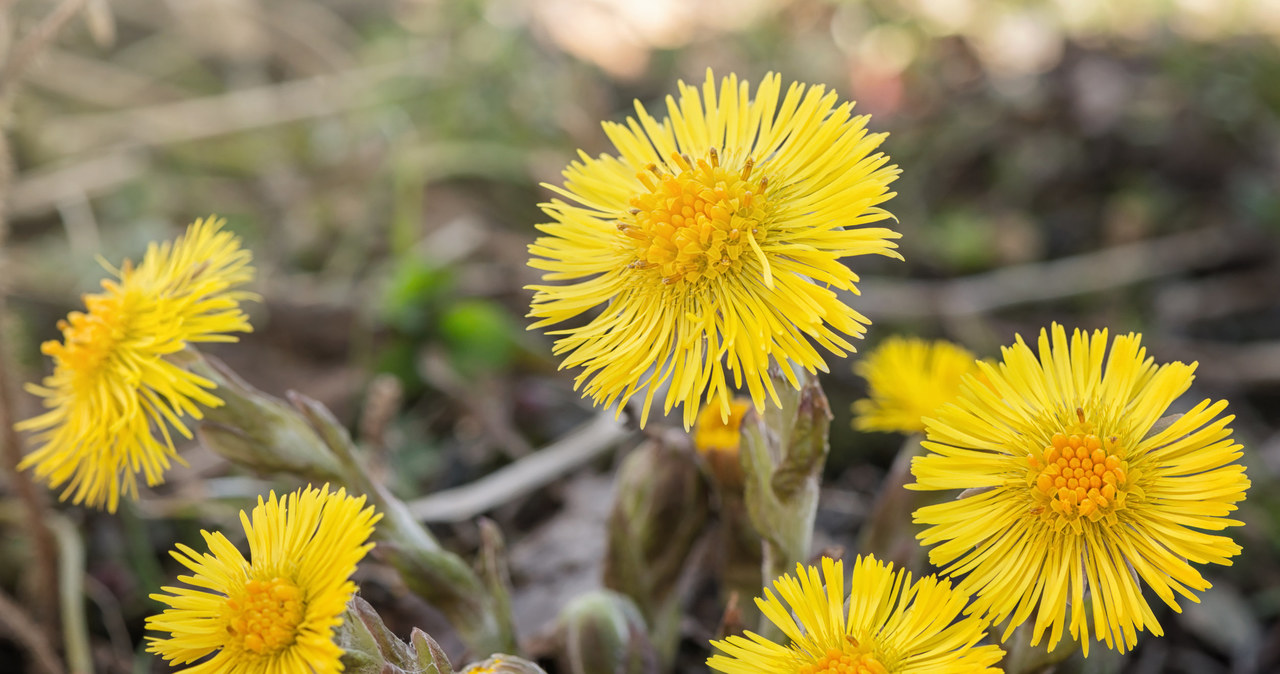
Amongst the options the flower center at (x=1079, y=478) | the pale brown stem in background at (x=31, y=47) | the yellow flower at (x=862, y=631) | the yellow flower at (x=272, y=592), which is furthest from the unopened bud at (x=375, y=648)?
the pale brown stem in background at (x=31, y=47)

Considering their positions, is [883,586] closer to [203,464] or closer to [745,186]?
[745,186]

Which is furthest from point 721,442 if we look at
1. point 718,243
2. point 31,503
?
point 31,503

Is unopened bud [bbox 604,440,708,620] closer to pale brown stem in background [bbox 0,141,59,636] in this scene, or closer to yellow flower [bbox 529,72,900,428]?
yellow flower [bbox 529,72,900,428]

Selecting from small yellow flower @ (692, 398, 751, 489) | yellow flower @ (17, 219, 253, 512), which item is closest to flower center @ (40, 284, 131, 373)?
yellow flower @ (17, 219, 253, 512)

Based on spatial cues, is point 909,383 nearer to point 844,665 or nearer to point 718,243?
point 718,243

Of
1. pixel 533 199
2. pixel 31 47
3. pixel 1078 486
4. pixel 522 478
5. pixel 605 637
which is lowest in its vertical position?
pixel 605 637

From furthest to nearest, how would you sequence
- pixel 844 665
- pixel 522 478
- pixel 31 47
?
pixel 522 478 → pixel 31 47 → pixel 844 665

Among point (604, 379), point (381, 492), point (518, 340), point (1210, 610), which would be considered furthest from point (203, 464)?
point (1210, 610)
